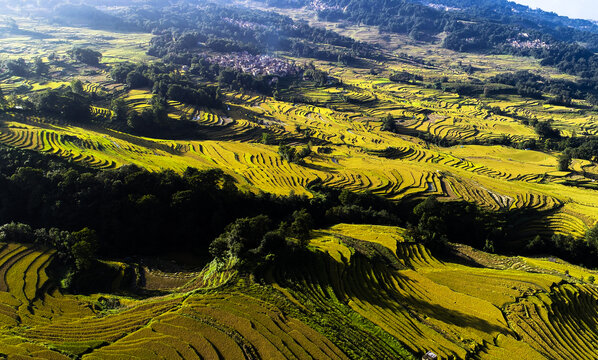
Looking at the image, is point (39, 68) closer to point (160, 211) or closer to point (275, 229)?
point (160, 211)

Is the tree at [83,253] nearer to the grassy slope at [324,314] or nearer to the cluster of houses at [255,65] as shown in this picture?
the grassy slope at [324,314]

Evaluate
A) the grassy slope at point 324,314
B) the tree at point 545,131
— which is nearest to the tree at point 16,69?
the grassy slope at point 324,314

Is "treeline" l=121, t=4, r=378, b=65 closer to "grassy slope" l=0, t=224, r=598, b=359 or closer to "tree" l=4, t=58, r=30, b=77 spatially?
"tree" l=4, t=58, r=30, b=77

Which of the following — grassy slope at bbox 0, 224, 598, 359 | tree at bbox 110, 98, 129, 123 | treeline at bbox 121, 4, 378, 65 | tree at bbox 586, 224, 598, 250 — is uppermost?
treeline at bbox 121, 4, 378, 65

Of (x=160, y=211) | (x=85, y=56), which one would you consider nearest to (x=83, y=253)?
(x=160, y=211)

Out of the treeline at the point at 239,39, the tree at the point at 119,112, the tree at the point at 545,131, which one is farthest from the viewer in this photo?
the treeline at the point at 239,39

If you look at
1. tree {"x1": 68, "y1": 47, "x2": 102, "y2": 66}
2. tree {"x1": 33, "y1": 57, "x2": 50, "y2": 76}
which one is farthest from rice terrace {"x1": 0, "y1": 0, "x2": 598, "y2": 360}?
tree {"x1": 68, "y1": 47, "x2": 102, "y2": 66}
